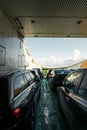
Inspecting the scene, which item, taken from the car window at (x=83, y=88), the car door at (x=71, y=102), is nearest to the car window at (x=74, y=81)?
the car door at (x=71, y=102)

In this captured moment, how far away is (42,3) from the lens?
6562 mm

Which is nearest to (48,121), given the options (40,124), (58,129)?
(40,124)

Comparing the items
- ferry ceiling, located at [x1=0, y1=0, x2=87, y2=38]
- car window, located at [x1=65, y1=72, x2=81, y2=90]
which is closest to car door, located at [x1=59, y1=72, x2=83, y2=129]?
car window, located at [x1=65, y1=72, x2=81, y2=90]

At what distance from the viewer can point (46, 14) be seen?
786 cm

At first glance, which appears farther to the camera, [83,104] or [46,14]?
[46,14]

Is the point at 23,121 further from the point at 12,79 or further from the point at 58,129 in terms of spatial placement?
the point at 58,129

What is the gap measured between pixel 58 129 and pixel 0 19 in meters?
5.11

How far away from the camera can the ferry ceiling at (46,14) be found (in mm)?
6582

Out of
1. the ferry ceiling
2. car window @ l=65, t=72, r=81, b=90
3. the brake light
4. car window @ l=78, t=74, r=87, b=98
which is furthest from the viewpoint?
the ferry ceiling

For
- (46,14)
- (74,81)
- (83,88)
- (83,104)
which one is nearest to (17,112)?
(83,104)

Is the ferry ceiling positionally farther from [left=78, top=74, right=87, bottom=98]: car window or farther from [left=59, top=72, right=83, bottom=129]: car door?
[left=78, top=74, right=87, bottom=98]: car window

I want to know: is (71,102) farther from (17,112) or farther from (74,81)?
(17,112)

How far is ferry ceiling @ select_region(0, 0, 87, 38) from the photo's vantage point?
658 centimetres

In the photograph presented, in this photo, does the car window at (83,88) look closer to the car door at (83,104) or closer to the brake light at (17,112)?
the car door at (83,104)
